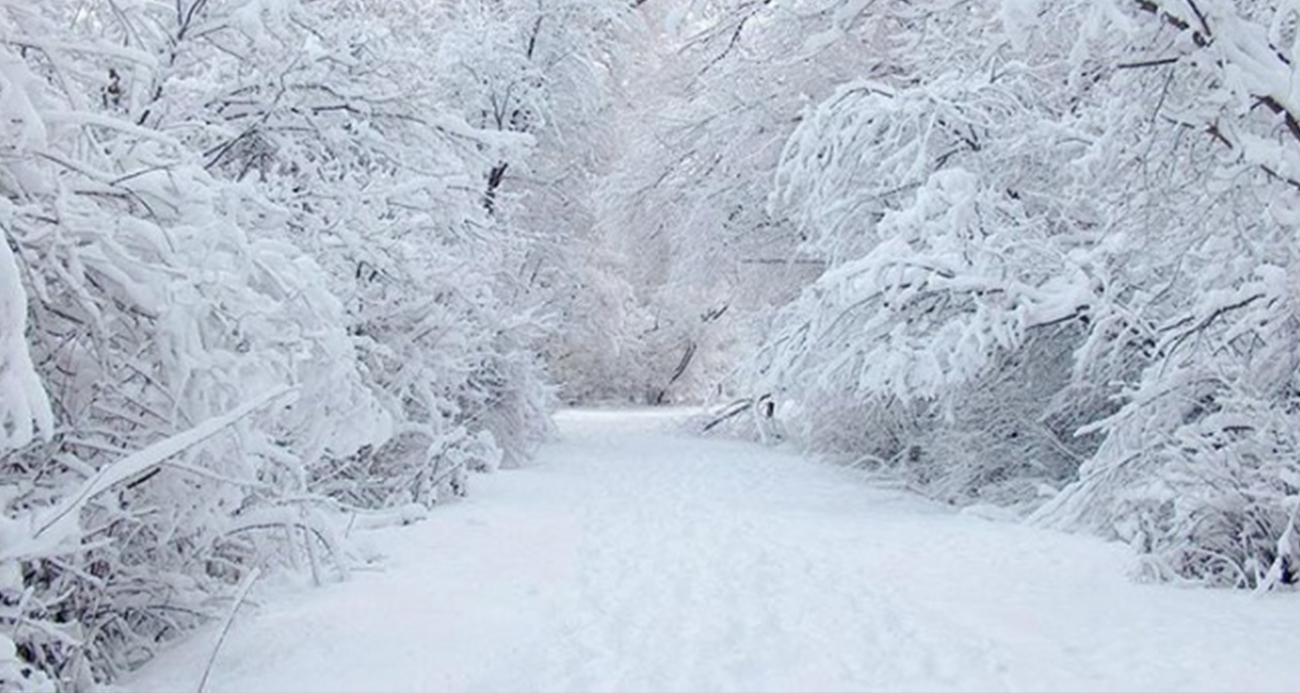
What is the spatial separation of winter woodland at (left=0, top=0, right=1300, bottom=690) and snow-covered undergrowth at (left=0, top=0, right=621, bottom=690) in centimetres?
2

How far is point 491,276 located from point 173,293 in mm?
8863

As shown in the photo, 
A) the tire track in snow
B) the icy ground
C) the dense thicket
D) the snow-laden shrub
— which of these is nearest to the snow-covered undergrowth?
the icy ground

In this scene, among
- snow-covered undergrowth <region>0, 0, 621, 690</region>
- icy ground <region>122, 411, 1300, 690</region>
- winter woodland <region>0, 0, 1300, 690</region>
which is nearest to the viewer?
snow-covered undergrowth <region>0, 0, 621, 690</region>

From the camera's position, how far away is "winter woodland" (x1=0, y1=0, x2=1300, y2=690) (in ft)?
13.2

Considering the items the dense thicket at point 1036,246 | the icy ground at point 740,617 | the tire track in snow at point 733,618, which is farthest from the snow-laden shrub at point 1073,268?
the tire track in snow at point 733,618

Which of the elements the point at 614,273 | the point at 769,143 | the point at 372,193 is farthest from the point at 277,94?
the point at 614,273

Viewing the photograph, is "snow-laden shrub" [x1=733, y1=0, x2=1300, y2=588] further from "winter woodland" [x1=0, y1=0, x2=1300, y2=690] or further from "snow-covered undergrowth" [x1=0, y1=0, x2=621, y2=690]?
"snow-covered undergrowth" [x1=0, y1=0, x2=621, y2=690]

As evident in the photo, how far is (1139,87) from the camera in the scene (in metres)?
5.68

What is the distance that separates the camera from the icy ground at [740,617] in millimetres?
4570

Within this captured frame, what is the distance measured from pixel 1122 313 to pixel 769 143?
7053 mm

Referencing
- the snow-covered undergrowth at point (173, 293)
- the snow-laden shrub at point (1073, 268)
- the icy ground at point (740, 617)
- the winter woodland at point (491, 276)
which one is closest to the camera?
the snow-covered undergrowth at point (173, 293)

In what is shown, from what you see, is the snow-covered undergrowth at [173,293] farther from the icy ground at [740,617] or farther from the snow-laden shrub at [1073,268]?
the snow-laden shrub at [1073,268]

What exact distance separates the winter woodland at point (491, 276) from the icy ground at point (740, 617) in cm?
42

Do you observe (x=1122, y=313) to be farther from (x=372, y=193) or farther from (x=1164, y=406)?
(x=372, y=193)
